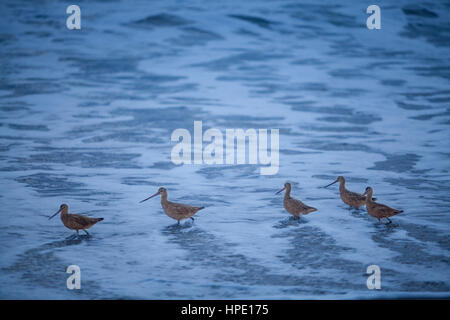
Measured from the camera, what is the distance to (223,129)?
14984 millimetres

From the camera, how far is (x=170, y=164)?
1133 cm

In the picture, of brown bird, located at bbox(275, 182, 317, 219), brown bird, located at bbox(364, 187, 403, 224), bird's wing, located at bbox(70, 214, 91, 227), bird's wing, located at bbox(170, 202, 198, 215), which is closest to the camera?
bird's wing, located at bbox(70, 214, 91, 227)

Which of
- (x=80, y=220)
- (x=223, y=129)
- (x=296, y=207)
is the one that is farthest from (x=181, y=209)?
(x=223, y=129)

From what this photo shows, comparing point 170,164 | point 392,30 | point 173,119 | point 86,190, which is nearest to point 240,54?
point 392,30

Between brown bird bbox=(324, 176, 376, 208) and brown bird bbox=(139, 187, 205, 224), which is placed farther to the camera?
brown bird bbox=(324, 176, 376, 208)

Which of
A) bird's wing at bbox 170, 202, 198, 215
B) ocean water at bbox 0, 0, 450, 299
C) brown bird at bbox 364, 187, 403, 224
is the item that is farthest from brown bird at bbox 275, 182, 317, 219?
bird's wing at bbox 170, 202, 198, 215

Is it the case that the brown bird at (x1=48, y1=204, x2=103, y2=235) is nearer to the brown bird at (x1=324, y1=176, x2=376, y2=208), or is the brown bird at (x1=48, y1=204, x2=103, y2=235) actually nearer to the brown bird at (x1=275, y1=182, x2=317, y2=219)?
the brown bird at (x1=275, y1=182, x2=317, y2=219)

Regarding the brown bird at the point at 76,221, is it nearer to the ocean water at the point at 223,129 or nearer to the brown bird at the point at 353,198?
the ocean water at the point at 223,129

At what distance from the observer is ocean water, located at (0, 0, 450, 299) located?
19.7 feet

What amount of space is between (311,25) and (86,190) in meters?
21.3

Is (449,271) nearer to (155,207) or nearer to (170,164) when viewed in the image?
(155,207)

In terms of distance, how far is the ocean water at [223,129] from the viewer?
236 inches

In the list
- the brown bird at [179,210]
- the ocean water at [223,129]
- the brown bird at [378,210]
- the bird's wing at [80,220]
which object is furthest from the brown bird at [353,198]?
the bird's wing at [80,220]

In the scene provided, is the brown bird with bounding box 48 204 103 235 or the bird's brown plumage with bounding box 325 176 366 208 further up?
the bird's brown plumage with bounding box 325 176 366 208
